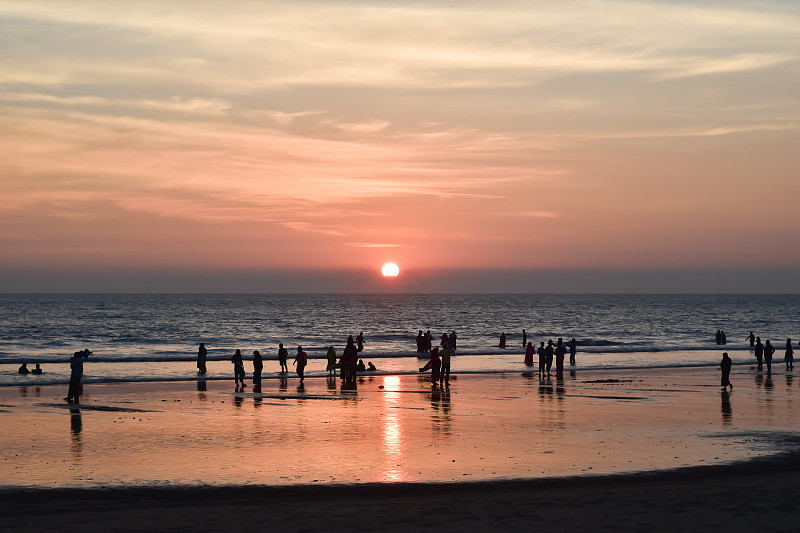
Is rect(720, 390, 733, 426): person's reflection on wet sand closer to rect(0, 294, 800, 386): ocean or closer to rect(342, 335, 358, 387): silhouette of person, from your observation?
rect(342, 335, 358, 387): silhouette of person

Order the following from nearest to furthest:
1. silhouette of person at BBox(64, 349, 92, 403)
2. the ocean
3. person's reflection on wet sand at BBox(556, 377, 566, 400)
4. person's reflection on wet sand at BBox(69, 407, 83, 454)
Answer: person's reflection on wet sand at BBox(69, 407, 83, 454), silhouette of person at BBox(64, 349, 92, 403), person's reflection on wet sand at BBox(556, 377, 566, 400), the ocean

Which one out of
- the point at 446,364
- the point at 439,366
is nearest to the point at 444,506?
the point at 439,366

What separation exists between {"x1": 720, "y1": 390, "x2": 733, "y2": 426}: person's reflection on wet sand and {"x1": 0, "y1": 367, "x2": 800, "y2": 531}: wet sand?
0.30 ft

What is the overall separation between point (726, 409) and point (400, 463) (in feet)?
46.7

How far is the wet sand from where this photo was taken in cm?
1316

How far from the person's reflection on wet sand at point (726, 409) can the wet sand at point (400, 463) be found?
0.09 metres

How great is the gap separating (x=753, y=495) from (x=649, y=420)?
946 centimetres

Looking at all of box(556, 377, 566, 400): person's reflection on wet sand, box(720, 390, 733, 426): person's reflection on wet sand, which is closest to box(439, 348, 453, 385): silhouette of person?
box(556, 377, 566, 400): person's reflection on wet sand

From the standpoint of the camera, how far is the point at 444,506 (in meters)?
13.7

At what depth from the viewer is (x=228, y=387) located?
35.6 metres

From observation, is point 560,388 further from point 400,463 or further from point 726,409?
point 400,463

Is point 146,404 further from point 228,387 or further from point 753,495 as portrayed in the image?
point 753,495

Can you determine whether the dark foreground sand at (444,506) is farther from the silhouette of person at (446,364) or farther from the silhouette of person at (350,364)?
the silhouette of person at (350,364)

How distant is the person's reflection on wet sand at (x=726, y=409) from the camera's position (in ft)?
77.8
